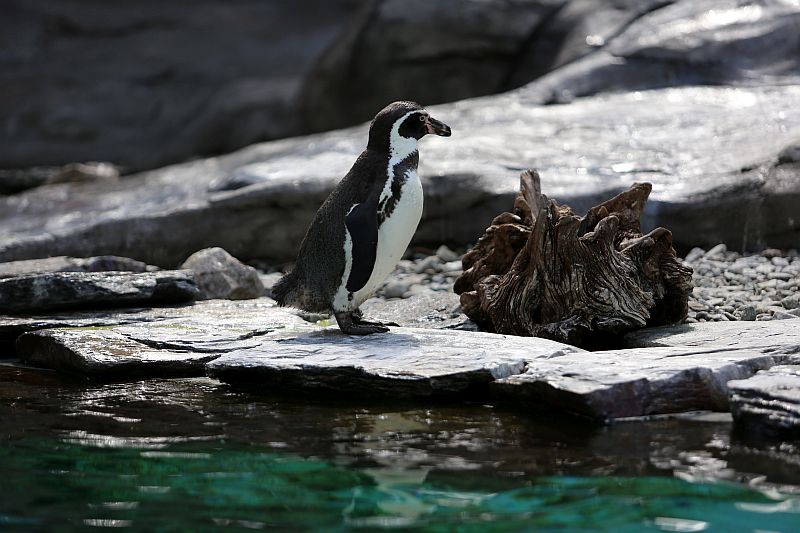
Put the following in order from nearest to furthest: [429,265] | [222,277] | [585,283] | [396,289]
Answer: [585,283] < [222,277] < [396,289] < [429,265]

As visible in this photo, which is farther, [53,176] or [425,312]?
[53,176]

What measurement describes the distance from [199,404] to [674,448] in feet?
6.51

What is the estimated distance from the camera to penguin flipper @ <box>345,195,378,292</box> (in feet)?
16.4

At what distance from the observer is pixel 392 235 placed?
16.6 feet

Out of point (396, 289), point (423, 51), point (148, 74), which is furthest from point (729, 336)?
point (148, 74)

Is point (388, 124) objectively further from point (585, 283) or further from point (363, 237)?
point (585, 283)

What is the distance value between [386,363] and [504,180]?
3.78 meters

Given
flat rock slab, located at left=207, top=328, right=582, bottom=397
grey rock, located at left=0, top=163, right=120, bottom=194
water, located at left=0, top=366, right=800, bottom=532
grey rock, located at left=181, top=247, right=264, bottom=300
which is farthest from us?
grey rock, located at left=0, top=163, right=120, bottom=194

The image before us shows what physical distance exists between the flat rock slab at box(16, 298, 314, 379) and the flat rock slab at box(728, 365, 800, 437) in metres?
2.26

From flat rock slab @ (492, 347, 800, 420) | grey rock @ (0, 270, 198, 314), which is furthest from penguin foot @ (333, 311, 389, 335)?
grey rock @ (0, 270, 198, 314)

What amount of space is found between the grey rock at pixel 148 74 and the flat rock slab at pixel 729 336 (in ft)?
38.3

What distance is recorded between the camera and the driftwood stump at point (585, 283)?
5281 millimetres

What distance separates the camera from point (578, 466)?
349 cm

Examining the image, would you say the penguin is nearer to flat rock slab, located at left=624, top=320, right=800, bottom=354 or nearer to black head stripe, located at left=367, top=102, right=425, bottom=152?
black head stripe, located at left=367, top=102, right=425, bottom=152
